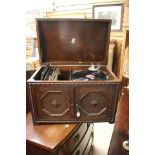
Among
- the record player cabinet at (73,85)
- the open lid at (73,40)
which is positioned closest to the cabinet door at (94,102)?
the record player cabinet at (73,85)

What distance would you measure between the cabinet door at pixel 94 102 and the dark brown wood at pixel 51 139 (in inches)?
3.9

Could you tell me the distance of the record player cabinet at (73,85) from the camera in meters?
0.90

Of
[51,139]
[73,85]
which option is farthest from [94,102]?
[51,139]

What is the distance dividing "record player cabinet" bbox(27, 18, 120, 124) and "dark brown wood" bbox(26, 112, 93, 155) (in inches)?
1.8

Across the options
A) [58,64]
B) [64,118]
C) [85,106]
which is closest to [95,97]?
[85,106]

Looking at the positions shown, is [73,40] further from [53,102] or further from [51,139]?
[51,139]

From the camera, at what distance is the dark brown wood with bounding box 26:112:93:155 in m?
0.79

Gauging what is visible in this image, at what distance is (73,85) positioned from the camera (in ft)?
2.94

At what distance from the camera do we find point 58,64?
1.26 meters

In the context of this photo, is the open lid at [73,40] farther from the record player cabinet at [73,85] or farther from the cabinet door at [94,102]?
the cabinet door at [94,102]

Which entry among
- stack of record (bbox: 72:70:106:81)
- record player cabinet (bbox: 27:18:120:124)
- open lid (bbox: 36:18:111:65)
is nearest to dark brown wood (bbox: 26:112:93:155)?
record player cabinet (bbox: 27:18:120:124)

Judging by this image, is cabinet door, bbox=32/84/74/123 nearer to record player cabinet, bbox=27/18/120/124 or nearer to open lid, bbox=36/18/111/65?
record player cabinet, bbox=27/18/120/124
